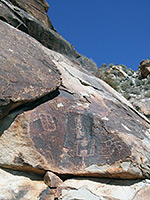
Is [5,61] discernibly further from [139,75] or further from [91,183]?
[139,75]

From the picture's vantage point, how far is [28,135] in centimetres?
259

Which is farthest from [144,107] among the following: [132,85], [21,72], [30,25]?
[132,85]

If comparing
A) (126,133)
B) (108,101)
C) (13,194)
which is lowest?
(13,194)

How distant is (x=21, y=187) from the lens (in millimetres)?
2336

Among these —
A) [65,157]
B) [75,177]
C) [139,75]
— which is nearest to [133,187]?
[75,177]

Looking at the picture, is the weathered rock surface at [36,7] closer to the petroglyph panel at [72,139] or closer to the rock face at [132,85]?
the rock face at [132,85]

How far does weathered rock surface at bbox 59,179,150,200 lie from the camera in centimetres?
229

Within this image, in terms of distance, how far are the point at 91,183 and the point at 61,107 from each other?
1183 millimetres

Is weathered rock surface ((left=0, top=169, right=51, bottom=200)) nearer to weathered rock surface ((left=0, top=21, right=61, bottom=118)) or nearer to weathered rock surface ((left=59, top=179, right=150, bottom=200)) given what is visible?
weathered rock surface ((left=59, top=179, right=150, bottom=200))

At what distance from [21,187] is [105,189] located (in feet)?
3.30

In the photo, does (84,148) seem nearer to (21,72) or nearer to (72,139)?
(72,139)

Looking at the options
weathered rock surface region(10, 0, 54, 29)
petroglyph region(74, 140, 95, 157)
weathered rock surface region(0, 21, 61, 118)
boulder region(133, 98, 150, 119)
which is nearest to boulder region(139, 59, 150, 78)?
boulder region(133, 98, 150, 119)

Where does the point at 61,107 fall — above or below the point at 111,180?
above

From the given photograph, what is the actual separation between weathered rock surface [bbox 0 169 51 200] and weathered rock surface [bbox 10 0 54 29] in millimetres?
5331
